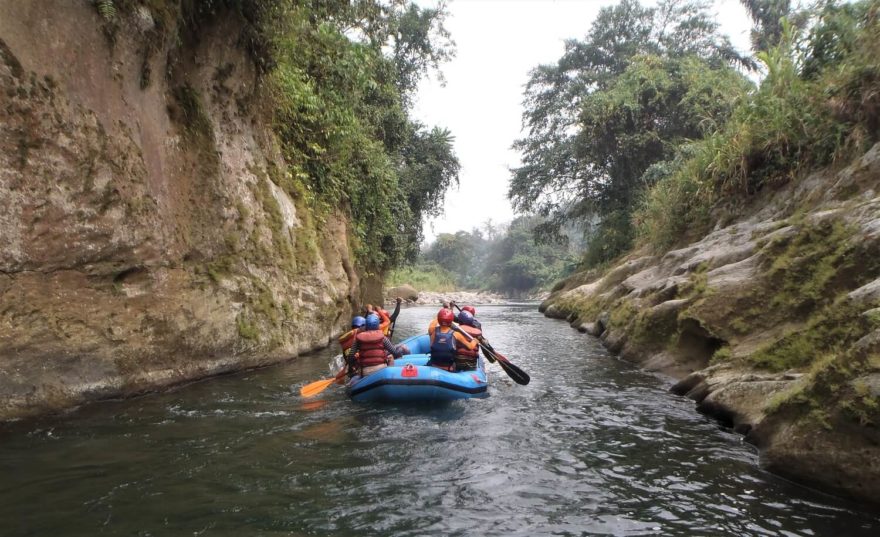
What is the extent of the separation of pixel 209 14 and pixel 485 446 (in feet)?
22.4

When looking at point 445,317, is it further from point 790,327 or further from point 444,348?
point 790,327

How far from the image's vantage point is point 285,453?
448 cm

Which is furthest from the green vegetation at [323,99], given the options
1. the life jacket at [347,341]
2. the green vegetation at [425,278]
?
the green vegetation at [425,278]

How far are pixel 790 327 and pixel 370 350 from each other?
188 inches

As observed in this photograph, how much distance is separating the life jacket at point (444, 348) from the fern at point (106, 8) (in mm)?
5117

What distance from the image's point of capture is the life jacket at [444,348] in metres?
7.33

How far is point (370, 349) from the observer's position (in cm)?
697

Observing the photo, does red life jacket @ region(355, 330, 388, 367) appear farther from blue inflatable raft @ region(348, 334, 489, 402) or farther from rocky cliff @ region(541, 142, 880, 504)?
rocky cliff @ region(541, 142, 880, 504)

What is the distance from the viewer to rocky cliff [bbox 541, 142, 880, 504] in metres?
3.59

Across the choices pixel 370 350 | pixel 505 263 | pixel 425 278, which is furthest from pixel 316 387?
pixel 505 263

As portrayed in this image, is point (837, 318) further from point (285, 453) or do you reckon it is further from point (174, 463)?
point (174, 463)

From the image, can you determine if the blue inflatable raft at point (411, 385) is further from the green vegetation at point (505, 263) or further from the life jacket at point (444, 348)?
the green vegetation at point (505, 263)

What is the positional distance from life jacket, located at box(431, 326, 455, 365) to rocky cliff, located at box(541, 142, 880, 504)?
2840mm

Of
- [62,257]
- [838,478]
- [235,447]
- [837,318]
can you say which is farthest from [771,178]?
[62,257]
